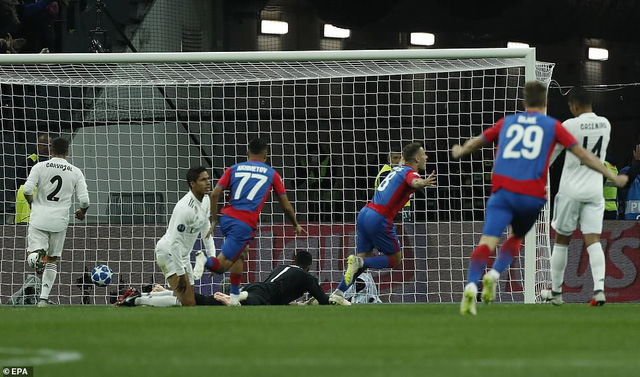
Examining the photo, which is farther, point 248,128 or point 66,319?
point 248,128

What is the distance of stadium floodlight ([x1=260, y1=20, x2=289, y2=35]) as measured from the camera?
77.2 feet

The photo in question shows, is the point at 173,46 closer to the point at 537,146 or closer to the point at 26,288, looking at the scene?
the point at 26,288

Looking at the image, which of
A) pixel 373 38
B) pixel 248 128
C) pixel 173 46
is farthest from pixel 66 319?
pixel 373 38

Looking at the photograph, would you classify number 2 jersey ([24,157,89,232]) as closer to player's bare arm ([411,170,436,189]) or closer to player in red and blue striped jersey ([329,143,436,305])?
player in red and blue striped jersey ([329,143,436,305])

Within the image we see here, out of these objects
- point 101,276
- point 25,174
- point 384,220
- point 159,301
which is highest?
point 25,174

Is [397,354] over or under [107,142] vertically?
under

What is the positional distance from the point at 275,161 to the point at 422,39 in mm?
6702

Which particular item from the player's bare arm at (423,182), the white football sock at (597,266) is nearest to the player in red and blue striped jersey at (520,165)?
the white football sock at (597,266)

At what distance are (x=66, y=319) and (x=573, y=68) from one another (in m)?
16.2

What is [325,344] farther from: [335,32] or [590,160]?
[335,32]

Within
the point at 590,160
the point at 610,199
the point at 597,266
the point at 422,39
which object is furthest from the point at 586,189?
the point at 422,39

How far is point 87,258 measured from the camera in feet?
56.1

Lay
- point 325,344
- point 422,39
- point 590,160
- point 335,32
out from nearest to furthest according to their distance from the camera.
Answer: point 325,344 → point 590,160 → point 335,32 → point 422,39

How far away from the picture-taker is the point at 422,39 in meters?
24.2
